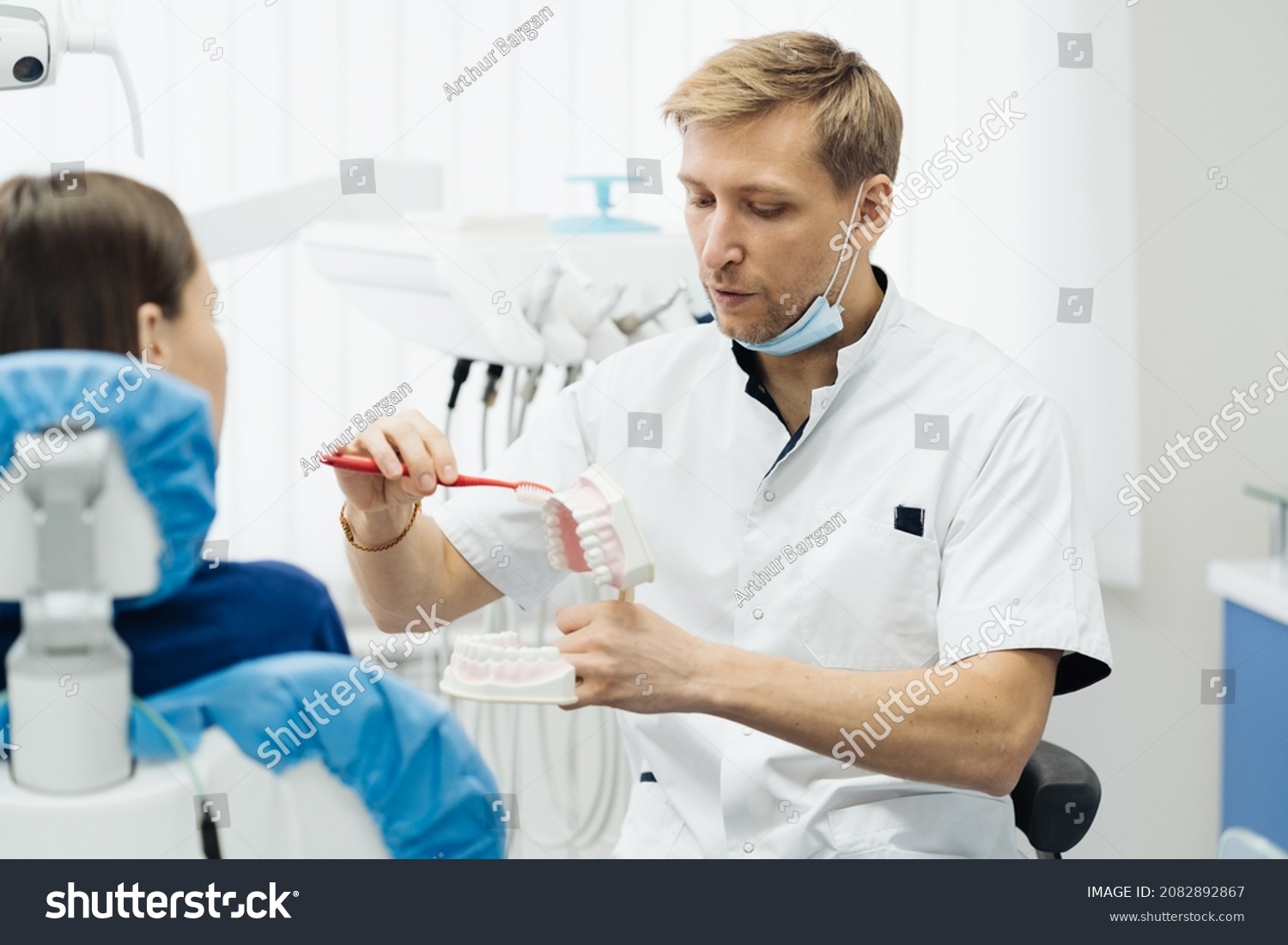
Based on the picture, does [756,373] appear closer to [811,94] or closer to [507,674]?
[811,94]

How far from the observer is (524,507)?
53.3 inches

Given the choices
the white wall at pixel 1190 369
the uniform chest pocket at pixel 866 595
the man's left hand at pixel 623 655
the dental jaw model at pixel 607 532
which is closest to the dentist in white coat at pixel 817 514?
the uniform chest pocket at pixel 866 595

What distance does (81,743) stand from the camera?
71 cm

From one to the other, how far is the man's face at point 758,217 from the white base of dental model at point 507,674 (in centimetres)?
43

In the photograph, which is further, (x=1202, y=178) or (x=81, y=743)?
(x=1202, y=178)

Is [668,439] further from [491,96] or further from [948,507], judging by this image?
[491,96]

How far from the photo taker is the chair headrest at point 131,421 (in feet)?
2.22

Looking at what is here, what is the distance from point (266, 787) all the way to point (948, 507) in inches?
28.7

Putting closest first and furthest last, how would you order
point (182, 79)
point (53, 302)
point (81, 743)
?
point (81, 743) < point (53, 302) < point (182, 79)

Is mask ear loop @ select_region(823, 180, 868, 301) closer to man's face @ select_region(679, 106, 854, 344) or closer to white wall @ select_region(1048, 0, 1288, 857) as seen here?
man's face @ select_region(679, 106, 854, 344)

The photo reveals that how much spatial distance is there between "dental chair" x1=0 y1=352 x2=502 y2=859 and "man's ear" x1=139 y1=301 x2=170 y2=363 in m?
0.14

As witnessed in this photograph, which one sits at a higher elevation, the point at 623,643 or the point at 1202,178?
the point at 1202,178

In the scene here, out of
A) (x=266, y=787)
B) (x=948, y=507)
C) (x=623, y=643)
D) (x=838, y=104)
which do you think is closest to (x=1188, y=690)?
(x=948, y=507)

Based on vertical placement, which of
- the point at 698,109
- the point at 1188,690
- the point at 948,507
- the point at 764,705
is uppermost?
the point at 698,109
